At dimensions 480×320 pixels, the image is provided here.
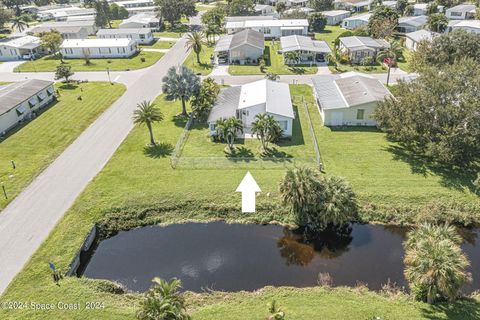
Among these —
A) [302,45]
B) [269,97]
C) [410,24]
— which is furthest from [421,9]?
[269,97]

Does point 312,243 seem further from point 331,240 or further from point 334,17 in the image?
point 334,17

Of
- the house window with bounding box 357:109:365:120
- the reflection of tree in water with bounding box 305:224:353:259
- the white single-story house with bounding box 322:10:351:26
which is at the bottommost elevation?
the reflection of tree in water with bounding box 305:224:353:259

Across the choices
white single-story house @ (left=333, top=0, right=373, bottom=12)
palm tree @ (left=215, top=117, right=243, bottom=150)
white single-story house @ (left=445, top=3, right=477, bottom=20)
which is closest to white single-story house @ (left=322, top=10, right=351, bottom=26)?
white single-story house @ (left=333, top=0, right=373, bottom=12)

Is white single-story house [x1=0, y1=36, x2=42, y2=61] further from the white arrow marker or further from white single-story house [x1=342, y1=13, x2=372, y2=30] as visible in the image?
white single-story house [x1=342, y1=13, x2=372, y2=30]

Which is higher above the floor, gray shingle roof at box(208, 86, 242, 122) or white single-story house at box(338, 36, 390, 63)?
white single-story house at box(338, 36, 390, 63)

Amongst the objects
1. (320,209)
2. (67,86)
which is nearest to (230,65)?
A: (67,86)

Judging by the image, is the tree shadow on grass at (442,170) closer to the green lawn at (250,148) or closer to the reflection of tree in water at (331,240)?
the green lawn at (250,148)

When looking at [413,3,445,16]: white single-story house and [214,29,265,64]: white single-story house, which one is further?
[413,3,445,16]: white single-story house
